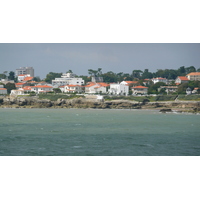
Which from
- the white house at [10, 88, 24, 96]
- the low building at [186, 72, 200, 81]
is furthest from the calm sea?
the white house at [10, 88, 24, 96]

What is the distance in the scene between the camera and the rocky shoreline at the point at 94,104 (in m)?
19.4

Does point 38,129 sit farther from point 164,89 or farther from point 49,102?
point 164,89

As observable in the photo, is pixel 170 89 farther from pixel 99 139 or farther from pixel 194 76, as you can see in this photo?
pixel 99 139

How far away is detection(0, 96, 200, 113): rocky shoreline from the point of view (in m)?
19.4

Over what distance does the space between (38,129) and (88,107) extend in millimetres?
10629

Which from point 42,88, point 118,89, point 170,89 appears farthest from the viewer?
point 42,88

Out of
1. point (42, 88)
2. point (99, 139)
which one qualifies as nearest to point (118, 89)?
point (42, 88)

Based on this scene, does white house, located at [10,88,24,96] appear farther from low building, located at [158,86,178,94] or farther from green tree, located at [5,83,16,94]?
low building, located at [158,86,178,94]

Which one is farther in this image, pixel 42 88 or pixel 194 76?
pixel 42 88

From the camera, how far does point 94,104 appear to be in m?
21.5

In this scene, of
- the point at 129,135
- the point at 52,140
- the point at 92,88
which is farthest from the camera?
the point at 92,88

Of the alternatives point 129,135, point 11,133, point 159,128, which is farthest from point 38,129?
point 159,128

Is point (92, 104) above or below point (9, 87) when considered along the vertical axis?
below

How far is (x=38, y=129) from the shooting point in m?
10.7
